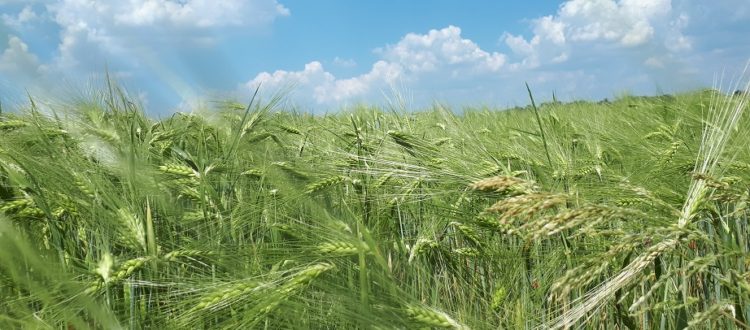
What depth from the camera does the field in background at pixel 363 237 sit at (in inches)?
41.4

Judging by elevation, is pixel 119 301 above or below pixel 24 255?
below

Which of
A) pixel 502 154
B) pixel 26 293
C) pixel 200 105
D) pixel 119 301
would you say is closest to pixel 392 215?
pixel 502 154

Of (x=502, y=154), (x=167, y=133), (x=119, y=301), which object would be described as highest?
(x=167, y=133)

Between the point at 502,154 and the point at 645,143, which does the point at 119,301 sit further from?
the point at 645,143

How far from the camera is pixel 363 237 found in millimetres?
1393

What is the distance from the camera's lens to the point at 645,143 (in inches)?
106

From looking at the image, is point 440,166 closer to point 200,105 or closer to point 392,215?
point 392,215

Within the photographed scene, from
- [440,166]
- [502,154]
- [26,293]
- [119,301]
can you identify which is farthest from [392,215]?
[26,293]

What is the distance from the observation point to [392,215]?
1.97 metres

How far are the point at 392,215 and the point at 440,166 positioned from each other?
373 mm

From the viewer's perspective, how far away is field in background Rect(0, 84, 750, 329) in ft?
3.45

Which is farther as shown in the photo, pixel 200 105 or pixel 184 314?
pixel 200 105

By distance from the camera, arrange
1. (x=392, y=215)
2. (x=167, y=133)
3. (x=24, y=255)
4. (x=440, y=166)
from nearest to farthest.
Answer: (x=24, y=255) < (x=440, y=166) < (x=392, y=215) < (x=167, y=133)

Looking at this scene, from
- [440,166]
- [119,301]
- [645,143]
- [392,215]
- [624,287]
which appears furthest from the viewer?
[645,143]
